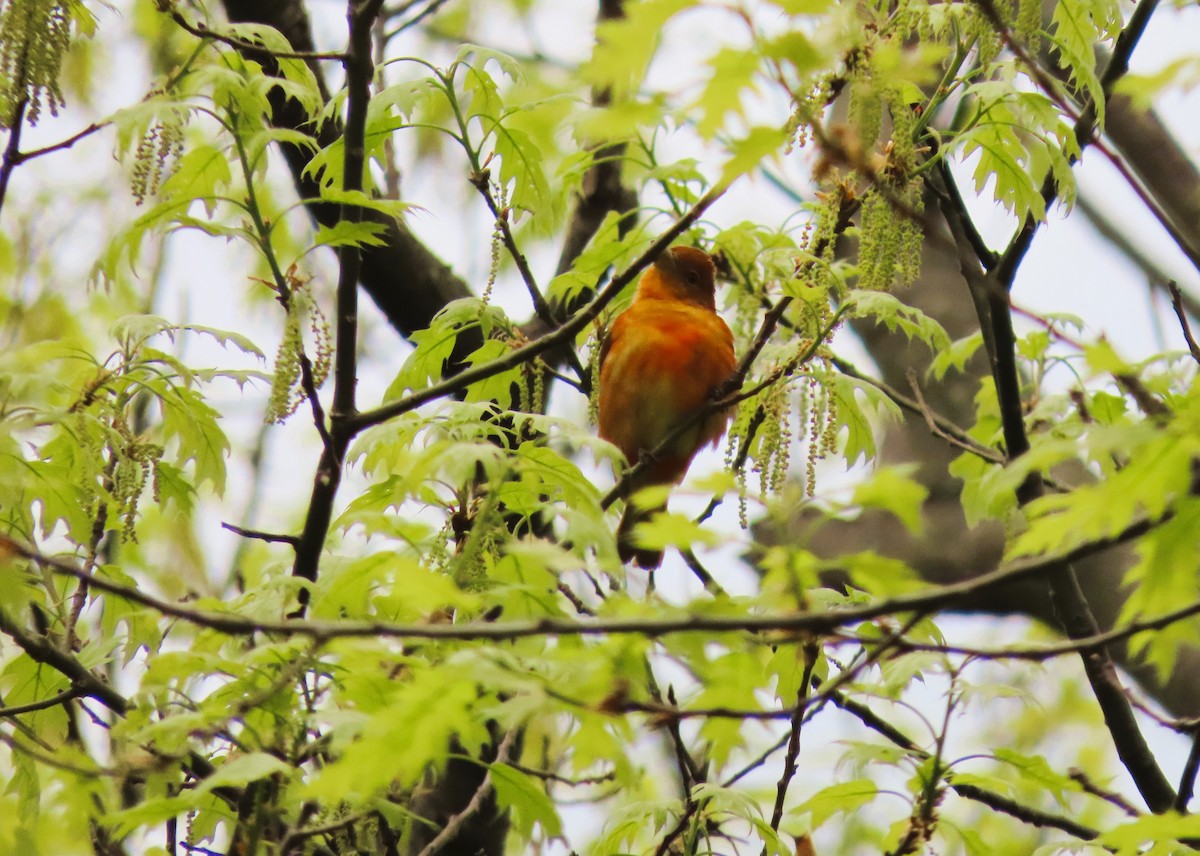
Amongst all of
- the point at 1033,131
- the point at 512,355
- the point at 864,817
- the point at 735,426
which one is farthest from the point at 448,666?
the point at 864,817

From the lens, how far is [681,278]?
525cm

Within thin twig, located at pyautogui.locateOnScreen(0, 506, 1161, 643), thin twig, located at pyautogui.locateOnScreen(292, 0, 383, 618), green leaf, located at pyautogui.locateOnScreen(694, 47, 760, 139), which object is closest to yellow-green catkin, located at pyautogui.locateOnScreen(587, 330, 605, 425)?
thin twig, located at pyautogui.locateOnScreen(292, 0, 383, 618)

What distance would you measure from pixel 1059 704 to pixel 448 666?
8039 mm

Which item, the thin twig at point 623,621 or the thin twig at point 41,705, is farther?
the thin twig at point 41,705

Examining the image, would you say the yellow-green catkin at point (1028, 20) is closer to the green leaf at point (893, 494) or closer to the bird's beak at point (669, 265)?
the green leaf at point (893, 494)

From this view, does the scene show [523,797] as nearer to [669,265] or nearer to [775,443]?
Answer: [775,443]

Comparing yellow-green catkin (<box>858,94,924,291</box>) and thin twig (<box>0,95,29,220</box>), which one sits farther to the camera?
thin twig (<box>0,95,29,220</box>)

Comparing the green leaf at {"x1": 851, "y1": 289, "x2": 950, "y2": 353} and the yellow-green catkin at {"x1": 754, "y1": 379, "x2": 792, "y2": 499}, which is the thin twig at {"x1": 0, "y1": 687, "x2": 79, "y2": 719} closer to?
the yellow-green catkin at {"x1": 754, "y1": 379, "x2": 792, "y2": 499}

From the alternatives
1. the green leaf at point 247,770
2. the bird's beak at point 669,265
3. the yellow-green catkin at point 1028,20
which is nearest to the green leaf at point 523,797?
the green leaf at point 247,770

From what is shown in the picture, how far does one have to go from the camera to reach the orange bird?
4961 mm

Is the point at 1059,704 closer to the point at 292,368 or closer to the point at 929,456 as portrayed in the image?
the point at 929,456

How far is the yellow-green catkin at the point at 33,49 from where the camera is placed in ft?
9.14

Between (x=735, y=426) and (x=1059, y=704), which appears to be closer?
(x=735, y=426)

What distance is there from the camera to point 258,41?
11.5 feet
